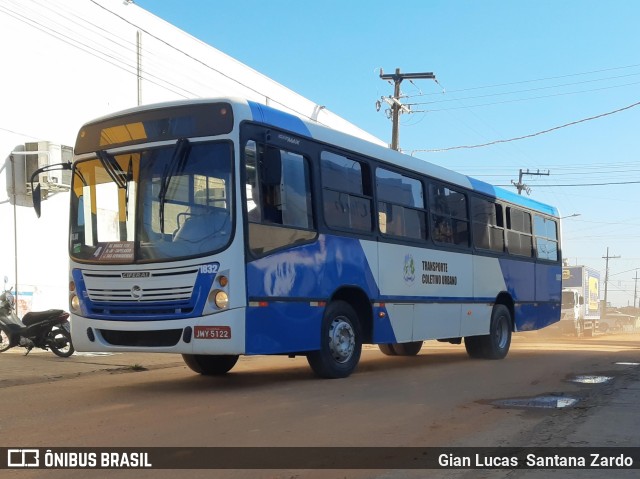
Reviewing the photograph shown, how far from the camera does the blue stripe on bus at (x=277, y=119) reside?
28.6 feet

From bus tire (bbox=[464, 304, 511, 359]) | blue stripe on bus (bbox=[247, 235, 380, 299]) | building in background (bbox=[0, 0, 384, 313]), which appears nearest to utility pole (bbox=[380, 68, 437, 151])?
building in background (bbox=[0, 0, 384, 313])

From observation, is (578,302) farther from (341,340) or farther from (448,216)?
(341,340)

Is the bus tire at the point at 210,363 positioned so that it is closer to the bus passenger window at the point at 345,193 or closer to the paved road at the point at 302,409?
the paved road at the point at 302,409

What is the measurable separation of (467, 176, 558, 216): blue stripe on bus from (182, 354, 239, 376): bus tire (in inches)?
241

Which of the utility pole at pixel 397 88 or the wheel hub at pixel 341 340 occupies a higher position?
the utility pole at pixel 397 88

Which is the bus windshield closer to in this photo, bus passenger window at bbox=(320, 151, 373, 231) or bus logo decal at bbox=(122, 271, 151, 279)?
bus logo decal at bbox=(122, 271, 151, 279)

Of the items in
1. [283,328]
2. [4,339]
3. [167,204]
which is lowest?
[4,339]

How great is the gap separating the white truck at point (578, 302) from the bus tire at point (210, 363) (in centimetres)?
2798

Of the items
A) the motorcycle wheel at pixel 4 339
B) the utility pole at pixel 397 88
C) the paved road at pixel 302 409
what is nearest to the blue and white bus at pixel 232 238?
the paved road at pixel 302 409

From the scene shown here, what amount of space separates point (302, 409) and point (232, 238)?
2019mm

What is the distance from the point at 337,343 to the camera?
975 cm

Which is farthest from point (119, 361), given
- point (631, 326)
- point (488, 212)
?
point (631, 326)

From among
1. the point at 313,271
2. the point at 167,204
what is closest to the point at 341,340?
the point at 313,271

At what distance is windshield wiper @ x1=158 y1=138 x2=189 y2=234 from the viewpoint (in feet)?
27.5
